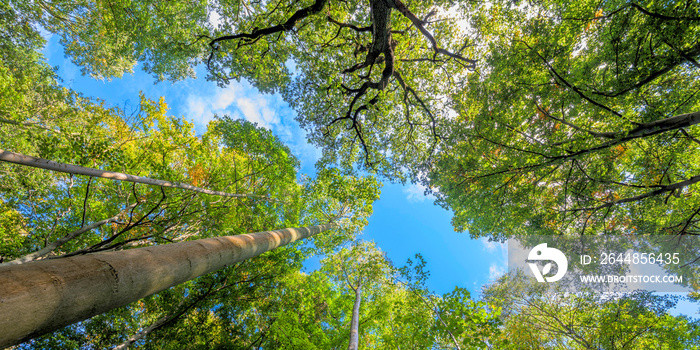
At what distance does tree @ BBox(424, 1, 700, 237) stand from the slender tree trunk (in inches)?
263

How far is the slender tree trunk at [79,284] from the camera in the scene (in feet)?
3.96

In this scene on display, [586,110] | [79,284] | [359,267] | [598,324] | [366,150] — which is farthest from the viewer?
[359,267]

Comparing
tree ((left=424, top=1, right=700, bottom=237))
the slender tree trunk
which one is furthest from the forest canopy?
the slender tree trunk

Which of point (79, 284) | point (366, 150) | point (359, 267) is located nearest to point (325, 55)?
point (366, 150)

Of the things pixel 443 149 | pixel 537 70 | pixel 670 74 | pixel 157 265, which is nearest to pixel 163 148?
pixel 157 265

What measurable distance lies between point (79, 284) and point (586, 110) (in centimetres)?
1015

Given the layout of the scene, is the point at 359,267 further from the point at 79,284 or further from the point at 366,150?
the point at 79,284

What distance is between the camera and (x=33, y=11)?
Answer: 29.9ft

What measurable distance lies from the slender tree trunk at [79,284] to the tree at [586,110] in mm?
6691

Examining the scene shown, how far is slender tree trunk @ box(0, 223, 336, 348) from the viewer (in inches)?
47.5

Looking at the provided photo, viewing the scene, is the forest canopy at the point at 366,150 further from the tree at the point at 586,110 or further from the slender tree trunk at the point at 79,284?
the slender tree trunk at the point at 79,284

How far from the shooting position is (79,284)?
1.50m

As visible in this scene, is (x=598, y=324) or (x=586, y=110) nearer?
(x=586, y=110)

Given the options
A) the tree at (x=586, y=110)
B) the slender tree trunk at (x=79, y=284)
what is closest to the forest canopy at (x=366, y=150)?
the tree at (x=586, y=110)
